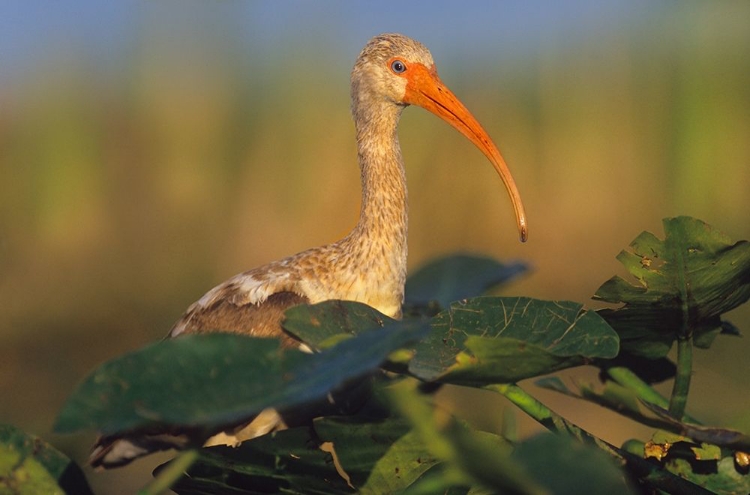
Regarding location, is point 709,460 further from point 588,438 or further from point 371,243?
point 371,243

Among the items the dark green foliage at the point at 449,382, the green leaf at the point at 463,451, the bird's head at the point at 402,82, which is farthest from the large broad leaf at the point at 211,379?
the bird's head at the point at 402,82

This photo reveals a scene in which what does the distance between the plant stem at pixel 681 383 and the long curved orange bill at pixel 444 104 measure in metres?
1.28

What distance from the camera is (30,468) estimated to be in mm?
1193

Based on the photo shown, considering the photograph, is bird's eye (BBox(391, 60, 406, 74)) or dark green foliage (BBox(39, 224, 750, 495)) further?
bird's eye (BBox(391, 60, 406, 74))

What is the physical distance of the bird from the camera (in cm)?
258

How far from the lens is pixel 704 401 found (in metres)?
3.49

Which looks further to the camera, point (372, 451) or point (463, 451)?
point (372, 451)

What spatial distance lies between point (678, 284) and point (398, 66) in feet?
5.68

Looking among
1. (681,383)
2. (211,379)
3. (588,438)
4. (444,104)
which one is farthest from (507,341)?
(444,104)

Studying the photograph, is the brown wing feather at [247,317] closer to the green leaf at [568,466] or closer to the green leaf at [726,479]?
the green leaf at [726,479]

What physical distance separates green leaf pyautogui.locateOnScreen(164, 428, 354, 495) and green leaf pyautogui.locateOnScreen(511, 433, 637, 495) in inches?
20.9

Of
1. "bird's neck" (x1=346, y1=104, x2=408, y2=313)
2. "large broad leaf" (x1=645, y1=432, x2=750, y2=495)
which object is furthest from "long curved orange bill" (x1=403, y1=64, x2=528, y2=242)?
"large broad leaf" (x1=645, y1=432, x2=750, y2=495)

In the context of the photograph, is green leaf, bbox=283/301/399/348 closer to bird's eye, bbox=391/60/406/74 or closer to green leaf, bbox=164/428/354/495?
green leaf, bbox=164/428/354/495

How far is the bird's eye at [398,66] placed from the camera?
9.71 feet
